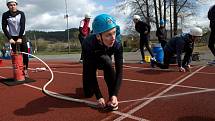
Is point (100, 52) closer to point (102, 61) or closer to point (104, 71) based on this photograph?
point (102, 61)

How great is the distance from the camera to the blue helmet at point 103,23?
4.00 meters

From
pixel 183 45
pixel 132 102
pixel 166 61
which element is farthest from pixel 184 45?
pixel 132 102

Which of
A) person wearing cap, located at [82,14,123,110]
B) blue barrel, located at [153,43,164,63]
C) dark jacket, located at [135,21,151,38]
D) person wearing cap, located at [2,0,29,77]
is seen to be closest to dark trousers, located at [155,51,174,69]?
blue barrel, located at [153,43,164,63]

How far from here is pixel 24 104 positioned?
488 centimetres

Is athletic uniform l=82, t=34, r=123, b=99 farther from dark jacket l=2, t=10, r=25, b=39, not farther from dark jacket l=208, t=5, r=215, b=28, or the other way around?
dark jacket l=208, t=5, r=215, b=28

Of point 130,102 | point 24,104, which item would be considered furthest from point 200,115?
point 24,104

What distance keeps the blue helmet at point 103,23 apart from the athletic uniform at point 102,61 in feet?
1.02

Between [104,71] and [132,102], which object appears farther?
[132,102]

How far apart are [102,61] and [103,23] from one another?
0.63 m

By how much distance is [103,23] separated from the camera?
401 centimetres

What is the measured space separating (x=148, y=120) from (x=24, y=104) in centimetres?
215

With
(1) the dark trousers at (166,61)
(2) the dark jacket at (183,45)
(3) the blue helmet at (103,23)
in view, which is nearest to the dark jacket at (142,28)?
(1) the dark trousers at (166,61)

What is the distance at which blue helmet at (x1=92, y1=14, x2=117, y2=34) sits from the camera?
400 cm

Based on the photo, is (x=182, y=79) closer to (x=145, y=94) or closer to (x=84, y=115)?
(x=145, y=94)
